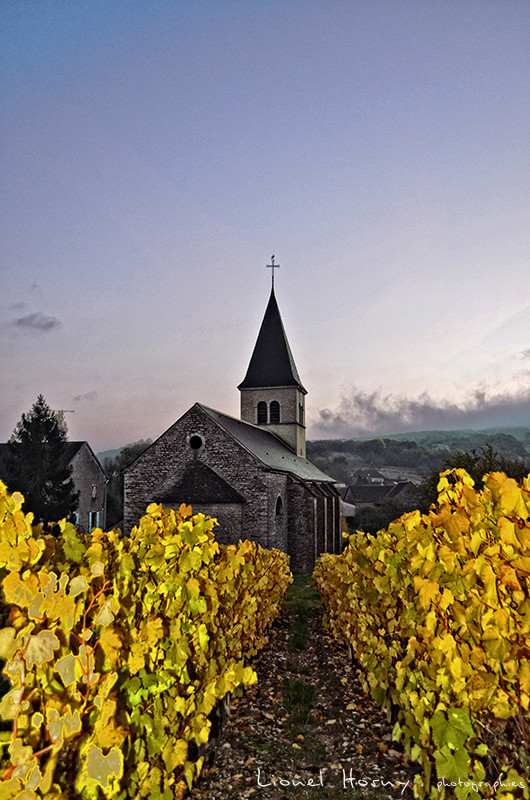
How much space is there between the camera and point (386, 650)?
548 centimetres

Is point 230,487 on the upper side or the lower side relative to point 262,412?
lower

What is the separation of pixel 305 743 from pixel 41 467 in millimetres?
33183

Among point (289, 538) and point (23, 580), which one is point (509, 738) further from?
point (289, 538)

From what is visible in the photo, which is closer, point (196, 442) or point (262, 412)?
point (196, 442)

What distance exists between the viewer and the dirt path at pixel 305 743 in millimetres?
4383

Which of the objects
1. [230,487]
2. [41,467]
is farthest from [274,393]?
[41,467]

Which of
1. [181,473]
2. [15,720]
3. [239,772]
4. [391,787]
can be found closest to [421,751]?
[391,787]

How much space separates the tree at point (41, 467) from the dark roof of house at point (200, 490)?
14.4m

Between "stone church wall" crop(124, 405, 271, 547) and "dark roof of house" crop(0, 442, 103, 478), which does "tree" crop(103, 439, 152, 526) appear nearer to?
"dark roof of house" crop(0, 442, 103, 478)

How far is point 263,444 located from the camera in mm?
28359

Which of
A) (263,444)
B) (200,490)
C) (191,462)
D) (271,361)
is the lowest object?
(200,490)

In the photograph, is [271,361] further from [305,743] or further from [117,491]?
[305,743]

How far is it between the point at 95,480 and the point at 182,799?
3923 cm

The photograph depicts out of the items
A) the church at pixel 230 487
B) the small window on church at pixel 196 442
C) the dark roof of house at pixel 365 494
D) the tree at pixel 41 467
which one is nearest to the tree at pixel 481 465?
the church at pixel 230 487
